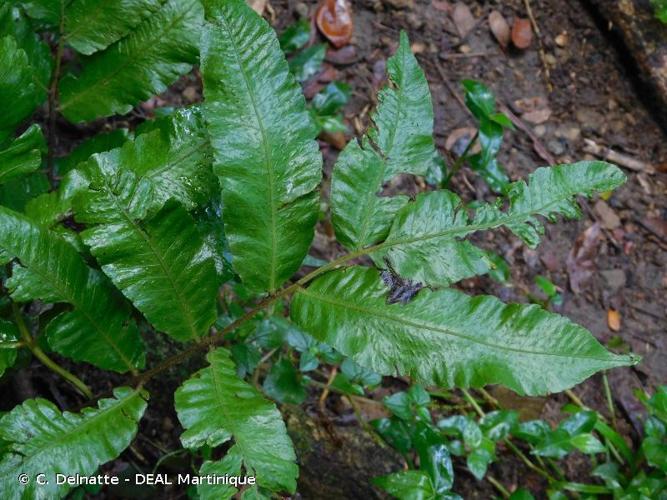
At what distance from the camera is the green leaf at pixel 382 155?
1262 millimetres

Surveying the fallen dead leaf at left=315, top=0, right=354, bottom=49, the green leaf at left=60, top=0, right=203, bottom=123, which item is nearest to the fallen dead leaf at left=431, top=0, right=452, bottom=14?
the fallen dead leaf at left=315, top=0, right=354, bottom=49

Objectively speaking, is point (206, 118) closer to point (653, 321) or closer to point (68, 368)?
point (68, 368)

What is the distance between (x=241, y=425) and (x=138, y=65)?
2.61ft

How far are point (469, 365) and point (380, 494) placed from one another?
0.94 m

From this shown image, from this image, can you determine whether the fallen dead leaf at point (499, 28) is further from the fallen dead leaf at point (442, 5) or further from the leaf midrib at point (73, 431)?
the leaf midrib at point (73, 431)

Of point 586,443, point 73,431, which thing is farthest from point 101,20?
point 586,443

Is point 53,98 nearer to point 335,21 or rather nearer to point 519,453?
point 335,21

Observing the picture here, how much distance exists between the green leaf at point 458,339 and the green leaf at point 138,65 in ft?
2.05

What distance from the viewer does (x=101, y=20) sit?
1410 millimetres

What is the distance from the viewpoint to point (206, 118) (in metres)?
1.16

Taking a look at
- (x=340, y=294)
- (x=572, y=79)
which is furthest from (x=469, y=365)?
(x=572, y=79)

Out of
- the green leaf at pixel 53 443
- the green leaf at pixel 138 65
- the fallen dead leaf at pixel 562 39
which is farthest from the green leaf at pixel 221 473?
the fallen dead leaf at pixel 562 39

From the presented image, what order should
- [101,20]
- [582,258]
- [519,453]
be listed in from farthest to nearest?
1. [582,258]
2. [519,453]
3. [101,20]

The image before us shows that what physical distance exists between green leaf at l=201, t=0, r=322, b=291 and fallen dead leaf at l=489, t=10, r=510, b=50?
6.64 feet
